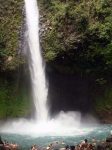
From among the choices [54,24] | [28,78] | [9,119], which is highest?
[54,24]

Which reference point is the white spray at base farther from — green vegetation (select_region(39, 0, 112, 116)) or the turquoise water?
the turquoise water

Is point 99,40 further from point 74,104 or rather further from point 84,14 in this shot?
point 74,104

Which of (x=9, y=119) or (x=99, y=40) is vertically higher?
(x=99, y=40)

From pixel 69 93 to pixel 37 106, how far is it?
2388 mm

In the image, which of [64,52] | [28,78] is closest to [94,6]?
[64,52]

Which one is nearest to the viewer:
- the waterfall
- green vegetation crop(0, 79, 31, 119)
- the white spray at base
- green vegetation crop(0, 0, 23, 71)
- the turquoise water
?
the turquoise water

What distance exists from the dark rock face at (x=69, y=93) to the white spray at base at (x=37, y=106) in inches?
17.4

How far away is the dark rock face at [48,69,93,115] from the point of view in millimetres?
38750

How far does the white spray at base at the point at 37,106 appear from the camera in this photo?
37.1 metres

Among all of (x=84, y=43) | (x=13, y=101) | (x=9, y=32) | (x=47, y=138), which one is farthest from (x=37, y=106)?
(x=47, y=138)

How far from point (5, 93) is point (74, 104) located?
4818 mm

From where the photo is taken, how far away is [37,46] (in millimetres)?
39250

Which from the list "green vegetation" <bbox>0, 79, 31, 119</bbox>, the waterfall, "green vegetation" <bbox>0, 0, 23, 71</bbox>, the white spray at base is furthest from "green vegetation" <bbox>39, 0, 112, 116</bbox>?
"green vegetation" <bbox>0, 79, 31, 119</bbox>

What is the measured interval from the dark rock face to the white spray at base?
1.45 feet
